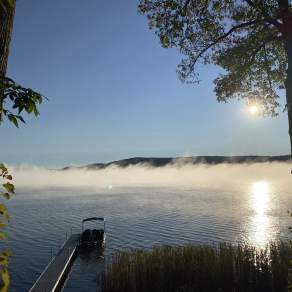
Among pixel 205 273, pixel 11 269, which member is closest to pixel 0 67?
pixel 205 273

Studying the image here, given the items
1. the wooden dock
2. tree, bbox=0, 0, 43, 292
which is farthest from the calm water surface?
tree, bbox=0, 0, 43, 292

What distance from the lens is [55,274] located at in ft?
112

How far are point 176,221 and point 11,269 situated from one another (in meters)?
44.1

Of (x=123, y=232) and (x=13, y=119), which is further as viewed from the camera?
(x=123, y=232)

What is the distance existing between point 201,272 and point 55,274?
1380 cm

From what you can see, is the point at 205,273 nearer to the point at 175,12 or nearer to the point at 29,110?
the point at 175,12

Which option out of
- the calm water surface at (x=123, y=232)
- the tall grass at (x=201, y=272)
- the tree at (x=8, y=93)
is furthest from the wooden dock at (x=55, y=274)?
the tree at (x=8, y=93)

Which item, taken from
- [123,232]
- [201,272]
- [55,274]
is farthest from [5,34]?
[123,232]

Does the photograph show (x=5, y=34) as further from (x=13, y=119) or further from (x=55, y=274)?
(x=55, y=274)

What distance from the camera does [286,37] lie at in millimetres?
13055

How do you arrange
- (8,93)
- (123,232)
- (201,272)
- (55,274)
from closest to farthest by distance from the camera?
(8,93), (201,272), (55,274), (123,232)

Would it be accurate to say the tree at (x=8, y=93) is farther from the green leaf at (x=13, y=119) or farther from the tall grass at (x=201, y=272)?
the tall grass at (x=201, y=272)

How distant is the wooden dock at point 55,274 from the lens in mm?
30378

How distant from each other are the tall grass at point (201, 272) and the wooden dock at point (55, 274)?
5.30m
